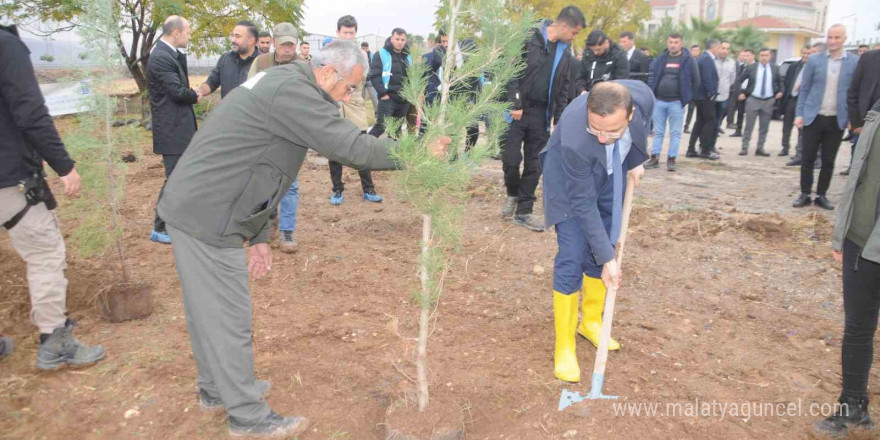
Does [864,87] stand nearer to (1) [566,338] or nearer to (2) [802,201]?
(2) [802,201]

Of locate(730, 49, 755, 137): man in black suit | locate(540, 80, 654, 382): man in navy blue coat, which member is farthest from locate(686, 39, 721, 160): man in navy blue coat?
locate(540, 80, 654, 382): man in navy blue coat

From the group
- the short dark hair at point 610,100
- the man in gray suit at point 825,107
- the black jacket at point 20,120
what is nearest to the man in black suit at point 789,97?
the man in gray suit at point 825,107

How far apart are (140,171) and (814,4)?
3668 inches

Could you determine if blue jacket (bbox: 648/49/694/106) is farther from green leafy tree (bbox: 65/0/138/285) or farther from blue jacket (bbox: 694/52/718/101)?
green leafy tree (bbox: 65/0/138/285)

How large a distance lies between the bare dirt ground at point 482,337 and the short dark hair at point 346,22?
7.87ft

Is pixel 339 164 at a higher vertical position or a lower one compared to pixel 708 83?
lower

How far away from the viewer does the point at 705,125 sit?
986 centimetres

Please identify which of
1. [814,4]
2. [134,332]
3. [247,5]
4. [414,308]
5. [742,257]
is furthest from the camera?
[814,4]

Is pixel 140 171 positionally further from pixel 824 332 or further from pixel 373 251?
pixel 824 332

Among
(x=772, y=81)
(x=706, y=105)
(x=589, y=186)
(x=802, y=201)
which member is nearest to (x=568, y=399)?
(x=589, y=186)

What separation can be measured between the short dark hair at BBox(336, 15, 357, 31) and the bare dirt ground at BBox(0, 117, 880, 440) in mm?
2397

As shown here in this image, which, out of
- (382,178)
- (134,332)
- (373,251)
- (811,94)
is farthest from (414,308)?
(811,94)

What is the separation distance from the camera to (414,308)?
14.3 ft

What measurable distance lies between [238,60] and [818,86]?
6387mm
